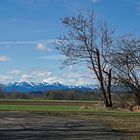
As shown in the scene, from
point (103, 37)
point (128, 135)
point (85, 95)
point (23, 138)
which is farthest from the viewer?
point (85, 95)

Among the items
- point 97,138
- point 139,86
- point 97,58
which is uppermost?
point 97,58

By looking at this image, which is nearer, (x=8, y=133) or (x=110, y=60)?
(x=8, y=133)

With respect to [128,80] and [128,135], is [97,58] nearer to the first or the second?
[128,80]

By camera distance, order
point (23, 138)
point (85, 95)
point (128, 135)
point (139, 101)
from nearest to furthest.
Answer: point (23, 138) < point (128, 135) < point (139, 101) < point (85, 95)

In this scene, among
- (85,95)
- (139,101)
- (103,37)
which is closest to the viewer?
(139,101)

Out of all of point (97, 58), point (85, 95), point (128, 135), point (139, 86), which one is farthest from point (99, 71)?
point (85, 95)

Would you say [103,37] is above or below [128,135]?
above

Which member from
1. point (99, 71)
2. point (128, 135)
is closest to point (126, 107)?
point (99, 71)

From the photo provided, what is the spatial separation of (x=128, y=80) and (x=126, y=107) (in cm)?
341

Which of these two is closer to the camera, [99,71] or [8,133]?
[8,133]

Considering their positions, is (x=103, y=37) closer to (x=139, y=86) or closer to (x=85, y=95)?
(x=139, y=86)

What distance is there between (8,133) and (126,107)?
37.4 meters

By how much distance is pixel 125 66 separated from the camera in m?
58.8

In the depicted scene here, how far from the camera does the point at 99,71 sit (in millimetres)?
60594
